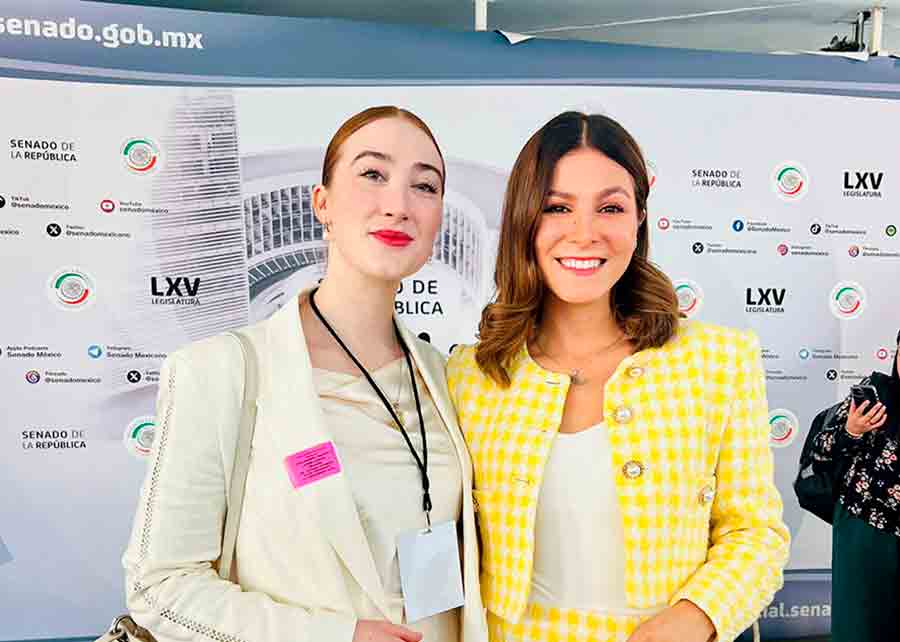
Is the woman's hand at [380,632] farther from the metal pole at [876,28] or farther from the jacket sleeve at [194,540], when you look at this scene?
the metal pole at [876,28]

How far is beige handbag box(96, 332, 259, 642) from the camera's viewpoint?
48.6 inches

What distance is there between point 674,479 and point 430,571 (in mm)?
491

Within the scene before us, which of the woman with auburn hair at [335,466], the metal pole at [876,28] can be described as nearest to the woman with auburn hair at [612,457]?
the woman with auburn hair at [335,466]

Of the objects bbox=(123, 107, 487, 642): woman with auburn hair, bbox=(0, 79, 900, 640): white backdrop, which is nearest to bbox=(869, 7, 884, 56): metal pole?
bbox=(0, 79, 900, 640): white backdrop

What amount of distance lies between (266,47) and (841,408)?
2.64 m

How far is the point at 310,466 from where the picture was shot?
4.03ft

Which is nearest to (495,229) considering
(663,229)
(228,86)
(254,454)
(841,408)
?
(663,229)

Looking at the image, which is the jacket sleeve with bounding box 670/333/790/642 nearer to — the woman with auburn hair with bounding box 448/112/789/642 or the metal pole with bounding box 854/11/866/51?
the woman with auburn hair with bounding box 448/112/789/642

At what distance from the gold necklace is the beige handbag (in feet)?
2.05

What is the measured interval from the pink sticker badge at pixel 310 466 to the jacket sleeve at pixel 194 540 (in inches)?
4.3

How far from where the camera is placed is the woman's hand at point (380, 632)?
119cm

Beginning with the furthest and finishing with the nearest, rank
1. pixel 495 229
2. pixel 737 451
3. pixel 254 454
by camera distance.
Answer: pixel 495 229, pixel 737 451, pixel 254 454

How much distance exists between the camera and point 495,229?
112 inches

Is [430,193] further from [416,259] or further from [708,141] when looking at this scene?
[708,141]
